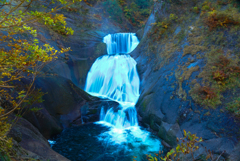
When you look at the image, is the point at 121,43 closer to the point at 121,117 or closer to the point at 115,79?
the point at 115,79

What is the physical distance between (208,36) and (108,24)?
16069 mm

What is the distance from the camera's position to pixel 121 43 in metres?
17.4

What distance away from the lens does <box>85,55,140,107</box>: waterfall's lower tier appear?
12100mm

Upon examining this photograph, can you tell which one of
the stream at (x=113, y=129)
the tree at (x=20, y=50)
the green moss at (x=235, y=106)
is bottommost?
the stream at (x=113, y=129)

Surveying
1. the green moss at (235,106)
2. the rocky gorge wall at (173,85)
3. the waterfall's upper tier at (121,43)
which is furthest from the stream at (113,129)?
the green moss at (235,106)

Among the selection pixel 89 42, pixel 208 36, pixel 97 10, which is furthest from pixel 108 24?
pixel 208 36

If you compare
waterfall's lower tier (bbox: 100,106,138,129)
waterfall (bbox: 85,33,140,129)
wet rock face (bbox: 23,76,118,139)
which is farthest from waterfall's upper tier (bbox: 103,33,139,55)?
waterfall's lower tier (bbox: 100,106,138,129)

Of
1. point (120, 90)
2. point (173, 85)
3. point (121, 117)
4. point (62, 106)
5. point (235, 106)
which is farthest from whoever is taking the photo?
point (120, 90)

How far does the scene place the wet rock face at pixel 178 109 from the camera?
546 centimetres

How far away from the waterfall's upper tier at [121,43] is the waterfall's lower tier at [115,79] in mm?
2805

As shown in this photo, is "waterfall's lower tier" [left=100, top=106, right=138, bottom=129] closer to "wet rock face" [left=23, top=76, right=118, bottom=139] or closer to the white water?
the white water

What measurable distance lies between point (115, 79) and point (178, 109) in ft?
22.0

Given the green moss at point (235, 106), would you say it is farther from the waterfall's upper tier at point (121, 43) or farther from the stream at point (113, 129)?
the waterfall's upper tier at point (121, 43)

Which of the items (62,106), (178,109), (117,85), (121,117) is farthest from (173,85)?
(62,106)
